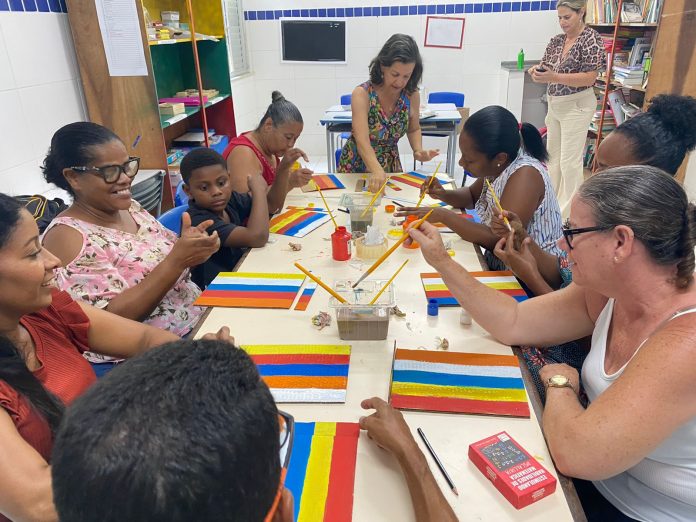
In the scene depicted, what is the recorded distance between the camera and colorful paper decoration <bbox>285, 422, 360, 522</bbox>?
3.10ft

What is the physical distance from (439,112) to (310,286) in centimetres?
362

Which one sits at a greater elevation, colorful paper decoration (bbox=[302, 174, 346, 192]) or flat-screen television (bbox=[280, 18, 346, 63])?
flat-screen television (bbox=[280, 18, 346, 63])

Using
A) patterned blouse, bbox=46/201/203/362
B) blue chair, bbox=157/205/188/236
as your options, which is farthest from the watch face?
blue chair, bbox=157/205/188/236

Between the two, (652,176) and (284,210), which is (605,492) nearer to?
(652,176)

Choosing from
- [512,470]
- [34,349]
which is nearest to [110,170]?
[34,349]

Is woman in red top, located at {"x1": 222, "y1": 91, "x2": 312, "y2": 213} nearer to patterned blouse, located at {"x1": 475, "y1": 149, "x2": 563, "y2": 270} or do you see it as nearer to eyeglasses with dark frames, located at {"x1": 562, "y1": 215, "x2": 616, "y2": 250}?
patterned blouse, located at {"x1": 475, "y1": 149, "x2": 563, "y2": 270}

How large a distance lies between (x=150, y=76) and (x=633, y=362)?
10.7 ft

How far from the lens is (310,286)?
1818 mm

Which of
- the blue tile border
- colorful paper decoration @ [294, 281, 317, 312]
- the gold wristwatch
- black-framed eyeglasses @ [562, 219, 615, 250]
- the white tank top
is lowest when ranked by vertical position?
the white tank top

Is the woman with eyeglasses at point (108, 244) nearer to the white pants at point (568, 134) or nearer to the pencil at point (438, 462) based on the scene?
the pencil at point (438, 462)

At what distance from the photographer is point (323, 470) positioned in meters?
1.03

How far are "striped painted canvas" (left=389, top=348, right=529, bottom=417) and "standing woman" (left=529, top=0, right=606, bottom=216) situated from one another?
3.45 meters

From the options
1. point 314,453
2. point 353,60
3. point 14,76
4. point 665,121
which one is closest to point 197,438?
point 314,453

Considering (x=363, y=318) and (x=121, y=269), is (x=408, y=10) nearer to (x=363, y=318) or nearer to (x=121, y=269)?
(x=121, y=269)
